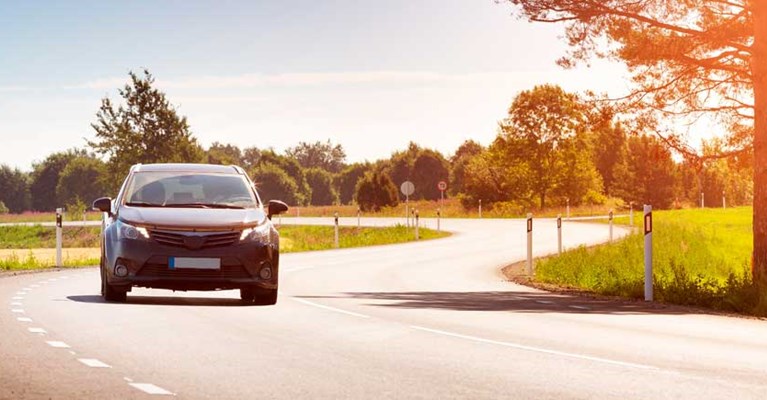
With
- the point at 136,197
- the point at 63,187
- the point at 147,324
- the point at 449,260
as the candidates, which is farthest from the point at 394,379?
the point at 63,187

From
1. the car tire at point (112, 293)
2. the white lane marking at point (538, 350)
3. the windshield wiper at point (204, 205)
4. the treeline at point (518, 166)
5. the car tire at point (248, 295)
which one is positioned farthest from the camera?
the treeline at point (518, 166)

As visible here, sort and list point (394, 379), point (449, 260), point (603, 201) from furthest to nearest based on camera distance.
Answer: point (603, 201) → point (449, 260) → point (394, 379)

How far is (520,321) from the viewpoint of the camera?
601 inches

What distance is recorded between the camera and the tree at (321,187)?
184m

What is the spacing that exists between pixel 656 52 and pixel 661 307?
5.10m

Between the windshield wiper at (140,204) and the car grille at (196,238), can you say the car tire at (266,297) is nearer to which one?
the car grille at (196,238)

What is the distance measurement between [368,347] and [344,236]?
163ft

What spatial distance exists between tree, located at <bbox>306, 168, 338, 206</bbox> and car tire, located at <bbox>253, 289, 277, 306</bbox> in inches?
6522

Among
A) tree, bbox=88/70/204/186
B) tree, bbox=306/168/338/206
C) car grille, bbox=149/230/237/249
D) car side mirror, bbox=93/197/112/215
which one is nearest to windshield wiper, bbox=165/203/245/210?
car grille, bbox=149/230/237/249

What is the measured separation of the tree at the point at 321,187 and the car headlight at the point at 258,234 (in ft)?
549

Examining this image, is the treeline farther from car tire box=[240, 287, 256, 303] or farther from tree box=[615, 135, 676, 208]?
car tire box=[240, 287, 256, 303]

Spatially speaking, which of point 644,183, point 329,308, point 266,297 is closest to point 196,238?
point 266,297

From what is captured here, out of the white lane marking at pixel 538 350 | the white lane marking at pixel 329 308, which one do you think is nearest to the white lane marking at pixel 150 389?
the white lane marking at pixel 538 350

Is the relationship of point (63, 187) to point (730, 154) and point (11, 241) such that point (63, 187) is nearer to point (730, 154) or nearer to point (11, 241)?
point (11, 241)
